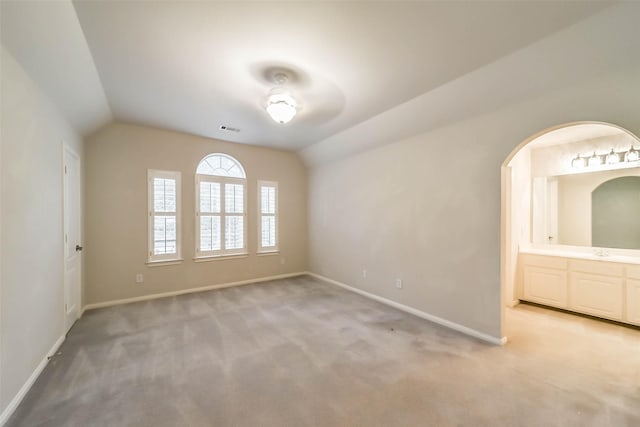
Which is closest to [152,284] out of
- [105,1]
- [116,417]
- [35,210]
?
[35,210]

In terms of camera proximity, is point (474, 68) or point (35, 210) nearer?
point (35, 210)

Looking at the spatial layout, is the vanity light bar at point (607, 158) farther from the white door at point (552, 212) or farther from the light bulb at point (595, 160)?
the white door at point (552, 212)

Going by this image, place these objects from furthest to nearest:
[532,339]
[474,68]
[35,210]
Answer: [532,339]
[474,68]
[35,210]

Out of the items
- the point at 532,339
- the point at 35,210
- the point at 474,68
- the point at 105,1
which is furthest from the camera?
the point at 532,339

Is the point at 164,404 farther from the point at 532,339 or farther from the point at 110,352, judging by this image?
the point at 532,339

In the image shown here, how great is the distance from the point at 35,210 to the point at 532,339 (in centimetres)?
508

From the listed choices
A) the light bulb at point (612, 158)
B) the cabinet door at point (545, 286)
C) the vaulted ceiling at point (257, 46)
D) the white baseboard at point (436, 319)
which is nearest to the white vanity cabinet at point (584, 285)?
the cabinet door at point (545, 286)

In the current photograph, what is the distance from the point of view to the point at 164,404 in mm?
1849

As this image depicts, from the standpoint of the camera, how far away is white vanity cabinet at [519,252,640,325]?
304 cm

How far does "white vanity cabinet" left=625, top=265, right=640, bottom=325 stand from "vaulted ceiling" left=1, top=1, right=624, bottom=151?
3058 mm

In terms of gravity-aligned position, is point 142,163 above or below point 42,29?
below

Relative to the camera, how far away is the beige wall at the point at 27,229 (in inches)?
→ 69.9

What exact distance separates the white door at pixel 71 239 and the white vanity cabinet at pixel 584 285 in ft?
20.5

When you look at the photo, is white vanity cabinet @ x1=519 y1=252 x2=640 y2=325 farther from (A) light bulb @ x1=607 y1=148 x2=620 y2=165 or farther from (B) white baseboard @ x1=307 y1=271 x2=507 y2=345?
(B) white baseboard @ x1=307 y1=271 x2=507 y2=345
